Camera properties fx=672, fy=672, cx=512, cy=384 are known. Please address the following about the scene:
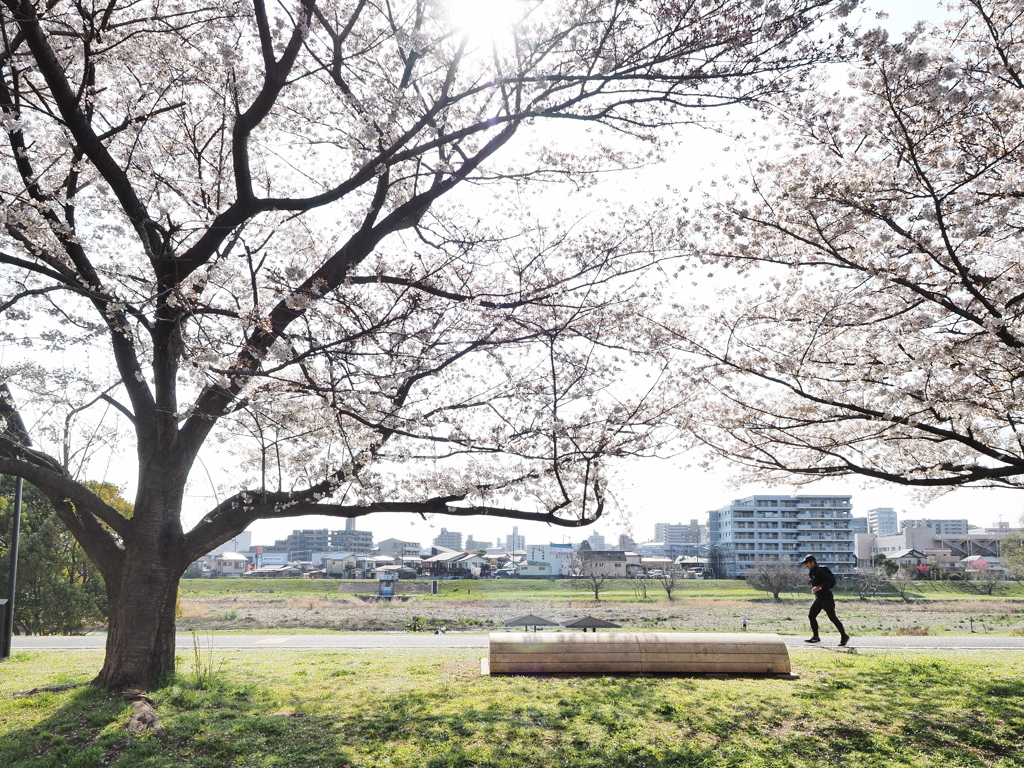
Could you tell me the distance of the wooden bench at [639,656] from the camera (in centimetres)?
816

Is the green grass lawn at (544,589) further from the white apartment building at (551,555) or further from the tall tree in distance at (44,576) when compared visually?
the tall tree in distance at (44,576)

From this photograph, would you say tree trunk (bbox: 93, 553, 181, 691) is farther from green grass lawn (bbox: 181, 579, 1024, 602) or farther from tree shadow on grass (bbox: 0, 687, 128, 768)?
green grass lawn (bbox: 181, 579, 1024, 602)

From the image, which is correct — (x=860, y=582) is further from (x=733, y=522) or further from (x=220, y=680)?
(x=220, y=680)

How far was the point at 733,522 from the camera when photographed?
9894cm

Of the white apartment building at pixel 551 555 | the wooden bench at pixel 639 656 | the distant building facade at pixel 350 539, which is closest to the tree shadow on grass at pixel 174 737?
the wooden bench at pixel 639 656

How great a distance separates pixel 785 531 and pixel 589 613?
236 feet

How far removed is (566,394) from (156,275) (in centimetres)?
484

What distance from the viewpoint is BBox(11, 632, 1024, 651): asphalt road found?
1242cm

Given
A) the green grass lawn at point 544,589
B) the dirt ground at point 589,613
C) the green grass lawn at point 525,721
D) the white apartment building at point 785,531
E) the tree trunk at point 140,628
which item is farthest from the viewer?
the white apartment building at point 785,531

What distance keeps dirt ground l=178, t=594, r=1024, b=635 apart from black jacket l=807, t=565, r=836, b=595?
8.57 metres

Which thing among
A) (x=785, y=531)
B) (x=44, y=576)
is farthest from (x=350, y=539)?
(x=44, y=576)

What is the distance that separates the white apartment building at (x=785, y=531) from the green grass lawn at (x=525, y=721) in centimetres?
9057

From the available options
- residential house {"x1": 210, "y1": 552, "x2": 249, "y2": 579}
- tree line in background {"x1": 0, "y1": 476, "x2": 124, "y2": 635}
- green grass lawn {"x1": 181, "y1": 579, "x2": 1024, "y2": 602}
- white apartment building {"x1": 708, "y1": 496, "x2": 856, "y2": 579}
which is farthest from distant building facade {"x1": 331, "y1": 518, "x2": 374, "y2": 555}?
tree line in background {"x1": 0, "y1": 476, "x2": 124, "y2": 635}

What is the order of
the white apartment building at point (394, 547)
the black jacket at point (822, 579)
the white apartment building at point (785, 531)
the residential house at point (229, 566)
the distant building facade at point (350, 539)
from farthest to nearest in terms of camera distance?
the distant building facade at point (350, 539) < the white apartment building at point (394, 547) < the white apartment building at point (785, 531) < the residential house at point (229, 566) < the black jacket at point (822, 579)
